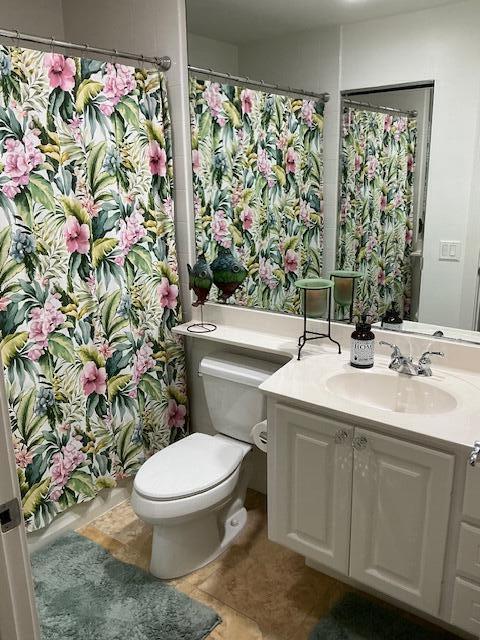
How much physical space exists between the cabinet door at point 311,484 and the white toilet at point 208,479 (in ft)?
0.98

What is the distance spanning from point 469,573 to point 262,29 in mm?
2000

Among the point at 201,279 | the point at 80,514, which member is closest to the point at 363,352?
the point at 201,279

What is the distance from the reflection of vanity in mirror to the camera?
5.57 feet

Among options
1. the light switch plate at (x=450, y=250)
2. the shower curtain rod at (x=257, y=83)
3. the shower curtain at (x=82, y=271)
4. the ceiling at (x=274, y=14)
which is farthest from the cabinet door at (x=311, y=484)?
the ceiling at (x=274, y=14)

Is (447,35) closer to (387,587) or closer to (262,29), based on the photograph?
(262,29)

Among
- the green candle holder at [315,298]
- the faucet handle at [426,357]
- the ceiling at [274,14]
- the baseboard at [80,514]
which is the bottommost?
the baseboard at [80,514]

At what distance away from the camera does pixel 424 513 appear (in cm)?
142

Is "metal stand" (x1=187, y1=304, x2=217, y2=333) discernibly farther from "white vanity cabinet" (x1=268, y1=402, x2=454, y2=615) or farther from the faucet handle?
the faucet handle

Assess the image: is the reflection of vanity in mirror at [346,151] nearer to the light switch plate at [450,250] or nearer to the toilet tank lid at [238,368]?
the light switch plate at [450,250]

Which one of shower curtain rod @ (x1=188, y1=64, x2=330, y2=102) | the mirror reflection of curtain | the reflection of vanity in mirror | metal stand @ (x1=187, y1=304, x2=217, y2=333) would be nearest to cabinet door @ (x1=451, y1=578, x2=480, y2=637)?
the reflection of vanity in mirror

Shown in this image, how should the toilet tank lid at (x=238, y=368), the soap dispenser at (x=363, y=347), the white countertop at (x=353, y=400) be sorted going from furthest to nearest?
the toilet tank lid at (x=238, y=368) → the soap dispenser at (x=363, y=347) → the white countertop at (x=353, y=400)

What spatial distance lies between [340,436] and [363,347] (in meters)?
0.38

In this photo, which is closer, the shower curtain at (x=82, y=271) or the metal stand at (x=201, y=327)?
the shower curtain at (x=82, y=271)

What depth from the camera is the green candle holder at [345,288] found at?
2021mm
